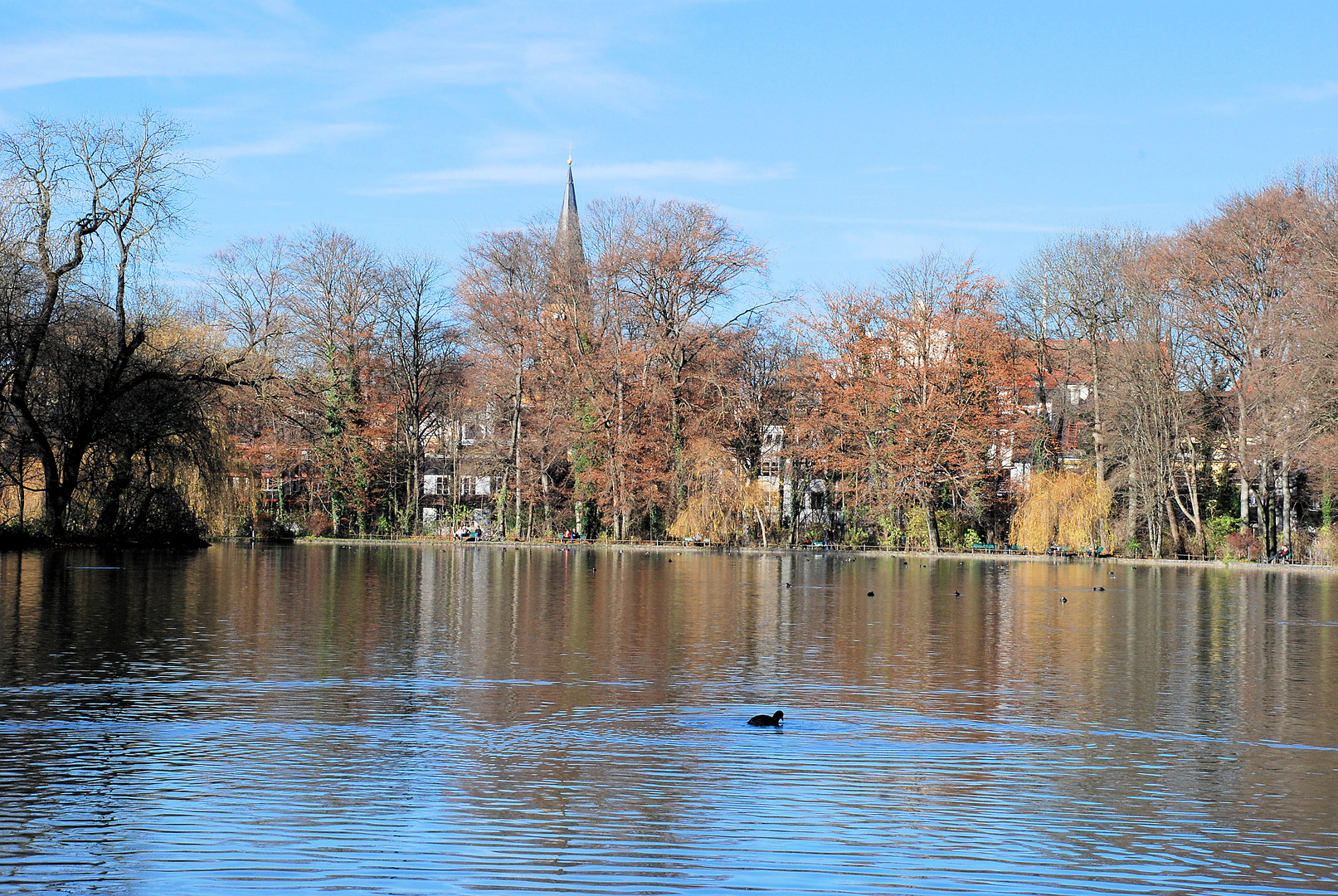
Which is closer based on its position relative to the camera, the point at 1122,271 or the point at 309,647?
the point at 309,647

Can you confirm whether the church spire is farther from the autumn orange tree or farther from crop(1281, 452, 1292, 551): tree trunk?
crop(1281, 452, 1292, 551): tree trunk

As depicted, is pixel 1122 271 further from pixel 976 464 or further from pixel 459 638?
pixel 459 638

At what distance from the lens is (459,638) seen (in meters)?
20.6

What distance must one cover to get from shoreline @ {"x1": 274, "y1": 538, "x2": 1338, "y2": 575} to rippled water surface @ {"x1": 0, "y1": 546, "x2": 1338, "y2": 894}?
80.3 ft

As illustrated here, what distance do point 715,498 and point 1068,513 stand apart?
15.5 m

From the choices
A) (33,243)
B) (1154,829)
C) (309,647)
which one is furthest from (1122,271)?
(1154,829)

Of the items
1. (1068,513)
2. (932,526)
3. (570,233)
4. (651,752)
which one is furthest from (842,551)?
(651,752)

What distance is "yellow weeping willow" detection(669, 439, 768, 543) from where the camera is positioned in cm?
6062

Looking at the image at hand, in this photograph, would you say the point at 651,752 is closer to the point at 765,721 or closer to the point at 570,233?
the point at 765,721

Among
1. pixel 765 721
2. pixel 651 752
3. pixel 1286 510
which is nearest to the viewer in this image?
pixel 651 752

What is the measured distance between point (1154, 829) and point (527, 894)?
183 inches

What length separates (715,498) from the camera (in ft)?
199

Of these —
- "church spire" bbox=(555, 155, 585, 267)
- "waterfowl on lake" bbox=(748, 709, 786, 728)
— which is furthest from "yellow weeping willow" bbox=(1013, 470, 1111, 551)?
"waterfowl on lake" bbox=(748, 709, 786, 728)

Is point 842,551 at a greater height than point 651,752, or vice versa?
point 651,752
